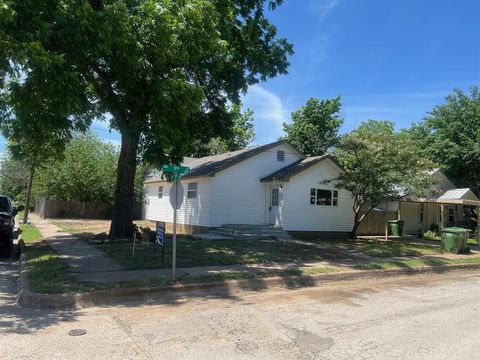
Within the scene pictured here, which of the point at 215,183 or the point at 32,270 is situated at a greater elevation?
the point at 215,183

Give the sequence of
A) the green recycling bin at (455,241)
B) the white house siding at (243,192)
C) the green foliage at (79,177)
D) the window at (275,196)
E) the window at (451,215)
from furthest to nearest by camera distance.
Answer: the green foliage at (79,177) → the window at (451,215) → the window at (275,196) → the white house siding at (243,192) → the green recycling bin at (455,241)

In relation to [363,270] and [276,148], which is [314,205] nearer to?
[276,148]

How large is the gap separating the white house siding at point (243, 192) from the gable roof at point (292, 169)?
54 centimetres

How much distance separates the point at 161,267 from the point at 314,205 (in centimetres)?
1358

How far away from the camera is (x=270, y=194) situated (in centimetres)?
2372

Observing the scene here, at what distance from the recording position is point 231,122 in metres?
19.3

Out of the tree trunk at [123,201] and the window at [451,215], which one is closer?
the tree trunk at [123,201]

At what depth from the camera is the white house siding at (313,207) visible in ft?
74.7

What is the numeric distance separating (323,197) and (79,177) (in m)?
21.3

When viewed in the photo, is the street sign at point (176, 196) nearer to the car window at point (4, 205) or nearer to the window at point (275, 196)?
the car window at point (4, 205)

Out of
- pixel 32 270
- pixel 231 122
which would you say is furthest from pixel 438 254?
pixel 32 270

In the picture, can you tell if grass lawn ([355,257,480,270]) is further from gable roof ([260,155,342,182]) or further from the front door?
the front door

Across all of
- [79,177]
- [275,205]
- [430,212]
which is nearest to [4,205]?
[275,205]

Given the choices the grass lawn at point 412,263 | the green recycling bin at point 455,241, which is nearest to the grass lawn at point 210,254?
the grass lawn at point 412,263
